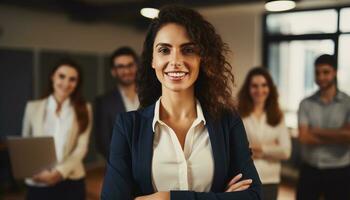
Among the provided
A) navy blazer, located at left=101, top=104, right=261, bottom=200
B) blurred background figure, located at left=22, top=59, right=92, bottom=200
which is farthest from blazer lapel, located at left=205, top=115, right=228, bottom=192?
blurred background figure, located at left=22, top=59, right=92, bottom=200

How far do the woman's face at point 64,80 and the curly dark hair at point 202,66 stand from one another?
121cm

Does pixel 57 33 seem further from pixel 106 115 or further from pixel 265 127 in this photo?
Result: pixel 265 127

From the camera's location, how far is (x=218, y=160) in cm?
136

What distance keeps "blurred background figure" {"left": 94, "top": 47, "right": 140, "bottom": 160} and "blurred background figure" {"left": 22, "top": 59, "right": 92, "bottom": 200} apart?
120 millimetres

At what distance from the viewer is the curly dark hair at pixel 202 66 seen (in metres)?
1.39

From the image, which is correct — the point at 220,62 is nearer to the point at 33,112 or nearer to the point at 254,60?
the point at 33,112

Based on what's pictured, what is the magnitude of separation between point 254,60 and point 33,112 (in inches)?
177

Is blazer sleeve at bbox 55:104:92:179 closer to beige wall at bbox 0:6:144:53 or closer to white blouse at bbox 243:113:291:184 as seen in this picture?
white blouse at bbox 243:113:291:184

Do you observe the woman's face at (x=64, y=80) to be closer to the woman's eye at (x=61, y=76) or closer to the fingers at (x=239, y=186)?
the woman's eye at (x=61, y=76)

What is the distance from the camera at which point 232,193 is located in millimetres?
1350

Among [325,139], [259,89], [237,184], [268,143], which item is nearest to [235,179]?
[237,184]

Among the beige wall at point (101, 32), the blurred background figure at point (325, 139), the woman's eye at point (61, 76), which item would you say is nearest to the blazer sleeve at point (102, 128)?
the woman's eye at point (61, 76)

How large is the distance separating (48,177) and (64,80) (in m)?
0.71

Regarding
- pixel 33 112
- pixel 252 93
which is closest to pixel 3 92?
pixel 33 112
